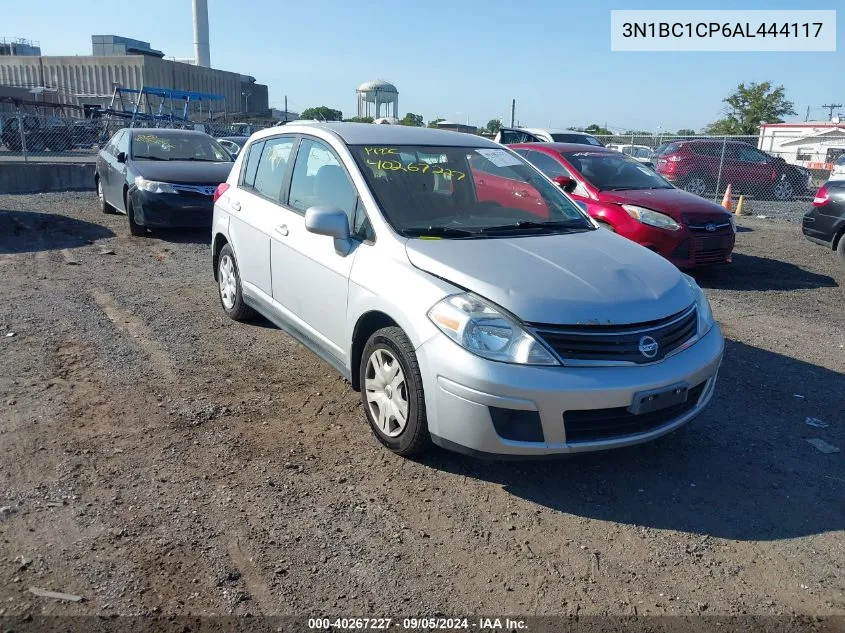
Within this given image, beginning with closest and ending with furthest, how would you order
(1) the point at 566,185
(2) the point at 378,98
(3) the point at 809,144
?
(1) the point at 566,185 < (3) the point at 809,144 < (2) the point at 378,98

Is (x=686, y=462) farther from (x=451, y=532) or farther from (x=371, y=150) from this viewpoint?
(x=371, y=150)

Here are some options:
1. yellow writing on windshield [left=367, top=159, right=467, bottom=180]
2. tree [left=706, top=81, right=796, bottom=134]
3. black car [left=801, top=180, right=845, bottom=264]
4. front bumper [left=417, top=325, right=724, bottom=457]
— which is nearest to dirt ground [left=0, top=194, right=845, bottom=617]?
front bumper [left=417, top=325, right=724, bottom=457]

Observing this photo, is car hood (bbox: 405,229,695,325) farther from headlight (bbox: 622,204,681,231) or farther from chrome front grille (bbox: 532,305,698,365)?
headlight (bbox: 622,204,681,231)

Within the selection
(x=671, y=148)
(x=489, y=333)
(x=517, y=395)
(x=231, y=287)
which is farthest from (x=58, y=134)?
(x=517, y=395)

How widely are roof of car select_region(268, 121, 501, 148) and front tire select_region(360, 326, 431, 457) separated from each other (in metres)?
1.55

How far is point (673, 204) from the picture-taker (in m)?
8.14

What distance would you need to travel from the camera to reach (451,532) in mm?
3182

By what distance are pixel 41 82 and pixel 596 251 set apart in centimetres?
9106

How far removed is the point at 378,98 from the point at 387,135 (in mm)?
73742

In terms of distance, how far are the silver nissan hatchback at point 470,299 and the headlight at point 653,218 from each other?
337 centimetres

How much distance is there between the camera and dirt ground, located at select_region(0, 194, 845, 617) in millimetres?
2777

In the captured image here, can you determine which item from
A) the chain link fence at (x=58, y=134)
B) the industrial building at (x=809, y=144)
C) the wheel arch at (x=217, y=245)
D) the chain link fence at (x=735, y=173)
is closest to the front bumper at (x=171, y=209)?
the wheel arch at (x=217, y=245)

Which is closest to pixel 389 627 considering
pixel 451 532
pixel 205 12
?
pixel 451 532

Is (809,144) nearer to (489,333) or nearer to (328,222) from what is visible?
A: (328,222)
